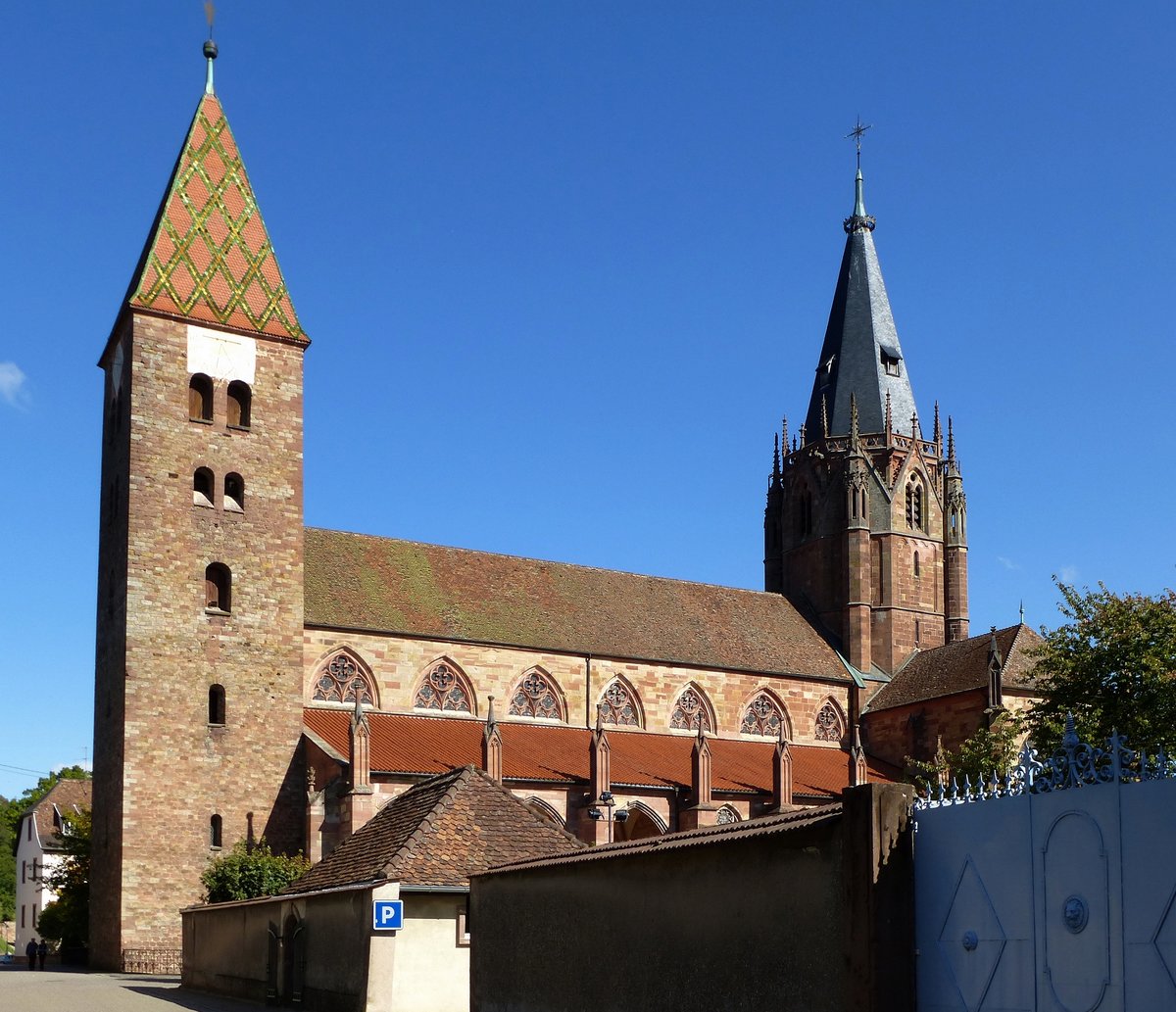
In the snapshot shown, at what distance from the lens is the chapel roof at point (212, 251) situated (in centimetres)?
4025

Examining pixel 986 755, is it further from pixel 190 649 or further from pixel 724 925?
pixel 724 925

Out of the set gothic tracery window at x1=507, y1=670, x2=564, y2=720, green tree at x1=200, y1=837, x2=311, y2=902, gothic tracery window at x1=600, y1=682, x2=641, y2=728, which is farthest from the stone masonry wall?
gothic tracery window at x1=600, y1=682, x2=641, y2=728

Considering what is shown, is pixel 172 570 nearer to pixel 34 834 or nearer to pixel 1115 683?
pixel 1115 683

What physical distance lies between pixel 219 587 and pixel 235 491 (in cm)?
258

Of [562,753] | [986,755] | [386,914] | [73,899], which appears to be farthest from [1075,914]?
[73,899]

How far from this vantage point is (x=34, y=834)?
7425 centimetres

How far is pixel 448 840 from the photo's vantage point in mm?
21391

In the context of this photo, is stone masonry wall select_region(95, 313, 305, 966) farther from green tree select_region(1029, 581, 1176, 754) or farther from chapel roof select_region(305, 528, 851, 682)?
green tree select_region(1029, 581, 1176, 754)

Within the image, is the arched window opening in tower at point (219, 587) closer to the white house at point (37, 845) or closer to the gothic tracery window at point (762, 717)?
the gothic tracery window at point (762, 717)

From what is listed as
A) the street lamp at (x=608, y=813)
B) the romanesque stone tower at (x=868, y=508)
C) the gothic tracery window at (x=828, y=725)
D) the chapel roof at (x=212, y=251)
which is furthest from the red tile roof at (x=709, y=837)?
the romanesque stone tower at (x=868, y=508)

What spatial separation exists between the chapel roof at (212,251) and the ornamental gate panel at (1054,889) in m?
32.4

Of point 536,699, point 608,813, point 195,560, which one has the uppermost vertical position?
point 195,560

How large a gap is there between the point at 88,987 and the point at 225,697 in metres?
9.99

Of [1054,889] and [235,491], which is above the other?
[235,491]
